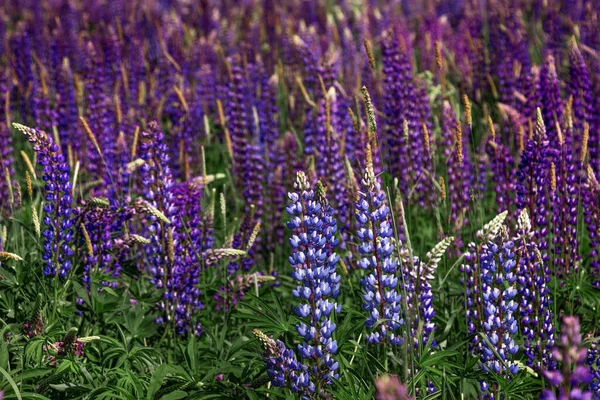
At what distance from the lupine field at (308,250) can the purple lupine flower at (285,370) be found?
10 millimetres

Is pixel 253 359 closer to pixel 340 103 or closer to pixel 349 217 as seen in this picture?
pixel 349 217

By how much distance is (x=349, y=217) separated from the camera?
19.1ft

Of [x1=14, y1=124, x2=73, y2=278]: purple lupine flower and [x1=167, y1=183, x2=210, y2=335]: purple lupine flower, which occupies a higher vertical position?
[x1=14, y1=124, x2=73, y2=278]: purple lupine flower

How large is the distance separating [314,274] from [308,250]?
0.35 feet

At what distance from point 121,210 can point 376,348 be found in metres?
1.61

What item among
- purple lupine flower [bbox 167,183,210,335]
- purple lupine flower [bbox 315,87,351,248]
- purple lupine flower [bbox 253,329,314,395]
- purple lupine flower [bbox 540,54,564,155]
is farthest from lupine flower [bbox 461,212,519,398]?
purple lupine flower [bbox 540,54,564,155]

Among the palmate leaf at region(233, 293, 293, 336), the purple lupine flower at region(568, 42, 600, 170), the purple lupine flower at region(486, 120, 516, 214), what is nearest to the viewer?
the palmate leaf at region(233, 293, 293, 336)

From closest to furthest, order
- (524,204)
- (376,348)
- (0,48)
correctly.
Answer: (376,348) < (524,204) < (0,48)

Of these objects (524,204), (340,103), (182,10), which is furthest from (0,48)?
(524,204)

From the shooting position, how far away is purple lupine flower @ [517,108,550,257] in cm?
479

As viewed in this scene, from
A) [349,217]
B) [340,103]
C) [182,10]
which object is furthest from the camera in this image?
[182,10]

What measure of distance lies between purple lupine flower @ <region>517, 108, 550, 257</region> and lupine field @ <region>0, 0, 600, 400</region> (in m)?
0.01

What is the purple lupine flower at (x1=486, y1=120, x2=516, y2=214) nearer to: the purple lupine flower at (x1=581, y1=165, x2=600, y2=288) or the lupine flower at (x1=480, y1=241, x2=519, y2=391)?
the purple lupine flower at (x1=581, y1=165, x2=600, y2=288)

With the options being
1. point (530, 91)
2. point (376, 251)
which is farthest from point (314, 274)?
point (530, 91)
